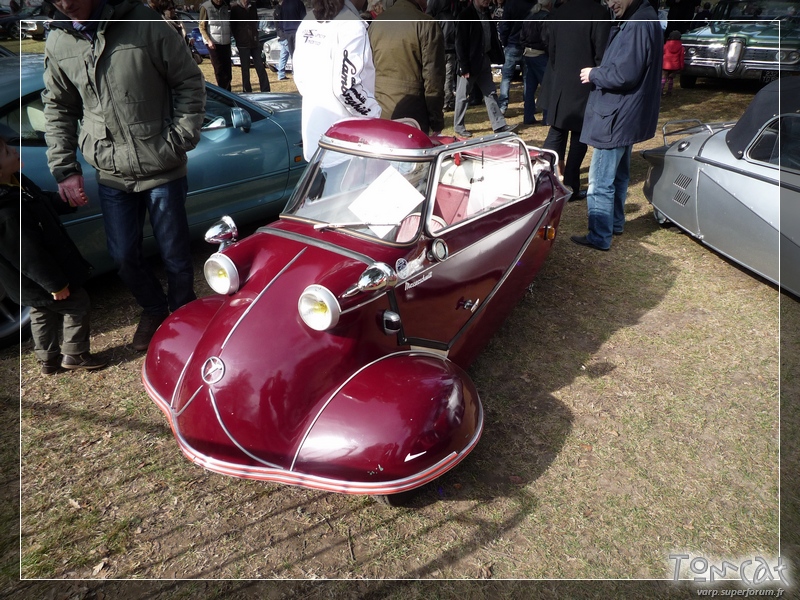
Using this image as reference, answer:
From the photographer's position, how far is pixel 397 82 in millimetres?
5000

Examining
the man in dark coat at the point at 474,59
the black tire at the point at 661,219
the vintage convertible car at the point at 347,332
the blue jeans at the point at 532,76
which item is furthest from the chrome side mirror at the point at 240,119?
the blue jeans at the point at 532,76

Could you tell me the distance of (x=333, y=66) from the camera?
4.03 metres

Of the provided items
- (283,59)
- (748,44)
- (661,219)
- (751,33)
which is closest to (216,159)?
(661,219)

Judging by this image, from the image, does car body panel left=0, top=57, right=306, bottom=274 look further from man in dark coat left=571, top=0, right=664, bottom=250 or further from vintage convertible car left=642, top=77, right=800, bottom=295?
vintage convertible car left=642, top=77, right=800, bottom=295

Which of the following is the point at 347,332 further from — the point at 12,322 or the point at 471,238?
the point at 12,322

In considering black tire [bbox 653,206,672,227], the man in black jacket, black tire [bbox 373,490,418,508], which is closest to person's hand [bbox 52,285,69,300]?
the man in black jacket

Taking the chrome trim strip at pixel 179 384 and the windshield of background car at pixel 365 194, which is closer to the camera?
the chrome trim strip at pixel 179 384

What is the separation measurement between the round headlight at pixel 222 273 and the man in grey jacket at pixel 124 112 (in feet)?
3.25

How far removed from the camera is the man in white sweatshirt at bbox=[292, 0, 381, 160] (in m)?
3.95

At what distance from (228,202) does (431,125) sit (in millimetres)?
2044

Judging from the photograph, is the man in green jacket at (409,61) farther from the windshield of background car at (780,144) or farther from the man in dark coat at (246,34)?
the man in dark coat at (246,34)

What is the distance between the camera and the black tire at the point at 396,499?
265cm

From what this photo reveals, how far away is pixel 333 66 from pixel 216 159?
54.1 inches

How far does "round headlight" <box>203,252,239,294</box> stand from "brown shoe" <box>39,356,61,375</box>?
1609 millimetres
